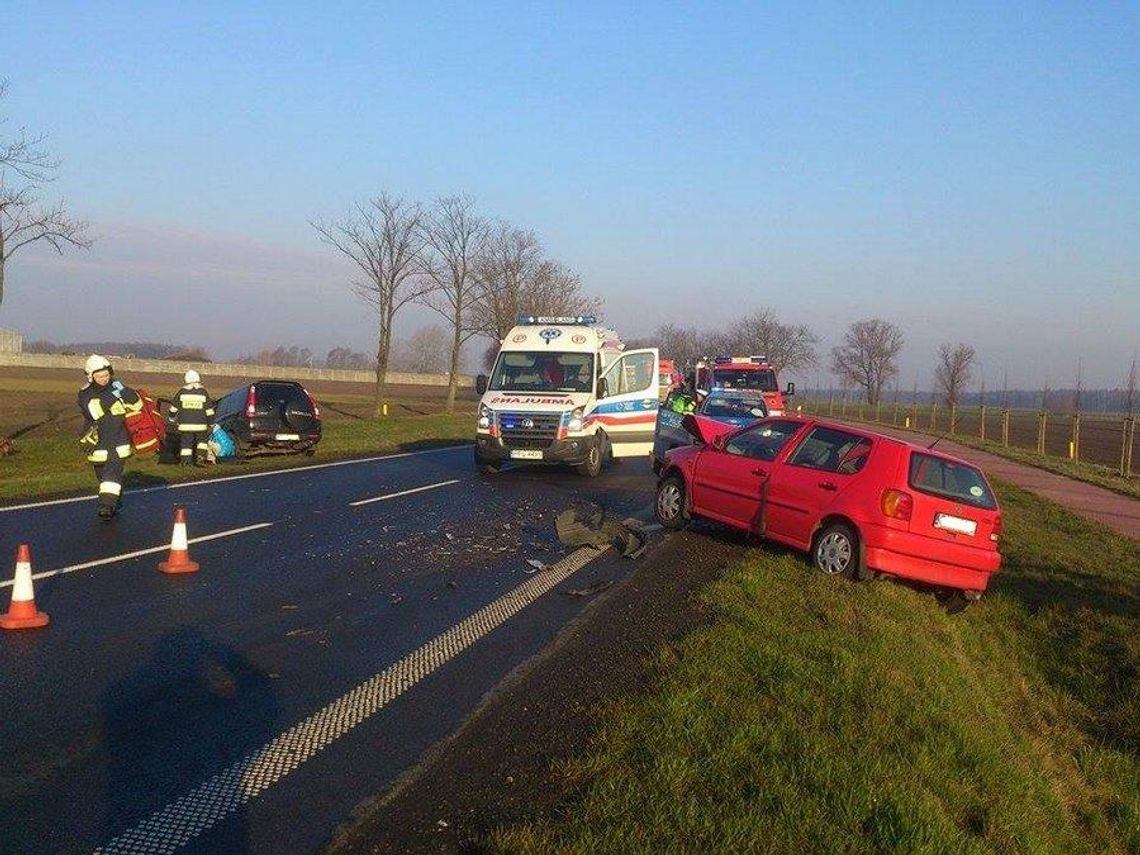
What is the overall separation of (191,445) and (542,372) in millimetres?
6372

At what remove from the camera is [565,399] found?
18.5 metres

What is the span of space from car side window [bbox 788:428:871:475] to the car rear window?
1.67ft

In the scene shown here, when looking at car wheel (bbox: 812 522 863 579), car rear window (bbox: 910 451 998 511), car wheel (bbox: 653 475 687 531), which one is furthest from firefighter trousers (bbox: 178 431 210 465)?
car rear window (bbox: 910 451 998 511)

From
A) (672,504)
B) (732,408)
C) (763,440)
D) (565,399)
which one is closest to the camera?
(763,440)

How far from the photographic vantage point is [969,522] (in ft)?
32.9

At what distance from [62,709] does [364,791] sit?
2.01m

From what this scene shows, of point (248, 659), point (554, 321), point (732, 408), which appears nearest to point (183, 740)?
point (248, 659)

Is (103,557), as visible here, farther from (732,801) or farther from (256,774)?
(732,801)

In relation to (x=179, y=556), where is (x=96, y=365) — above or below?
above

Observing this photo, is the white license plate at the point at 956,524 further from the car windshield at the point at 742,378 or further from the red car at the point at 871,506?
the car windshield at the point at 742,378

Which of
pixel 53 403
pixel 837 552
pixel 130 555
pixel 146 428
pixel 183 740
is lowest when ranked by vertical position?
pixel 53 403

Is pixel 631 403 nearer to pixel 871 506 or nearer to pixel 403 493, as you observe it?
pixel 403 493

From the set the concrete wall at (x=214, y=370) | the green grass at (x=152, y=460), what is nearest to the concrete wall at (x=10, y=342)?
the concrete wall at (x=214, y=370)

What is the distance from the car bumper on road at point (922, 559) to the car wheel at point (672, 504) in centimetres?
321
